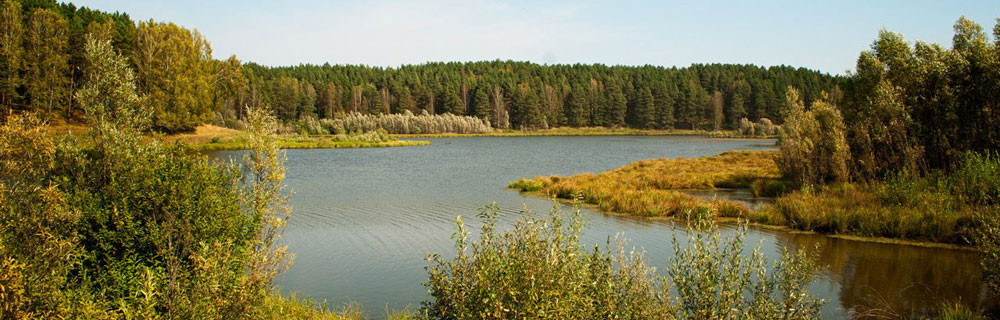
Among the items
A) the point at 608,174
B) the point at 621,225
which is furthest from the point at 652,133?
the point at 621,225

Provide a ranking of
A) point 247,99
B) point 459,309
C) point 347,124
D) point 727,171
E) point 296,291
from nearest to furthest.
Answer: point 459,309
point 296,291
point 727,171
point 347,124
point 247,99

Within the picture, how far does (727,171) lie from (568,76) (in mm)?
142243

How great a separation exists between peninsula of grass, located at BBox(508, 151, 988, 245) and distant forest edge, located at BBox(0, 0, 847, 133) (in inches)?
1774

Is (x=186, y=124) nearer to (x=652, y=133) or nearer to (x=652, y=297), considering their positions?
(x=652, y=297)

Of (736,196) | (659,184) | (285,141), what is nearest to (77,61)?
(285,141)

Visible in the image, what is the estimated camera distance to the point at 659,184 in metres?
24.0

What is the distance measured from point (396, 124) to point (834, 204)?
92751 mm

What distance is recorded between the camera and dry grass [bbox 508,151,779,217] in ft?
59.6

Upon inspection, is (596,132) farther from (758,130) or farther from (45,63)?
(45,63)

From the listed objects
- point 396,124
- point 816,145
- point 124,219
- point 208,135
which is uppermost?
point 396,124

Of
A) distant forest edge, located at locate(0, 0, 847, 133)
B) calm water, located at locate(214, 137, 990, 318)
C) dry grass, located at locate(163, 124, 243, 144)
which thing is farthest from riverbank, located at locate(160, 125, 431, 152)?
calm water, located at locate(214, 137, 990, 318)

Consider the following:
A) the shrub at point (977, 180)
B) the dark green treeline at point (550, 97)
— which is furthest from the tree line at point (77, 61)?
the dark green treeline at point (550, 97)

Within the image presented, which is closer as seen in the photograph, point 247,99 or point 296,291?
point 296,291

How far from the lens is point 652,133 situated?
420ft
